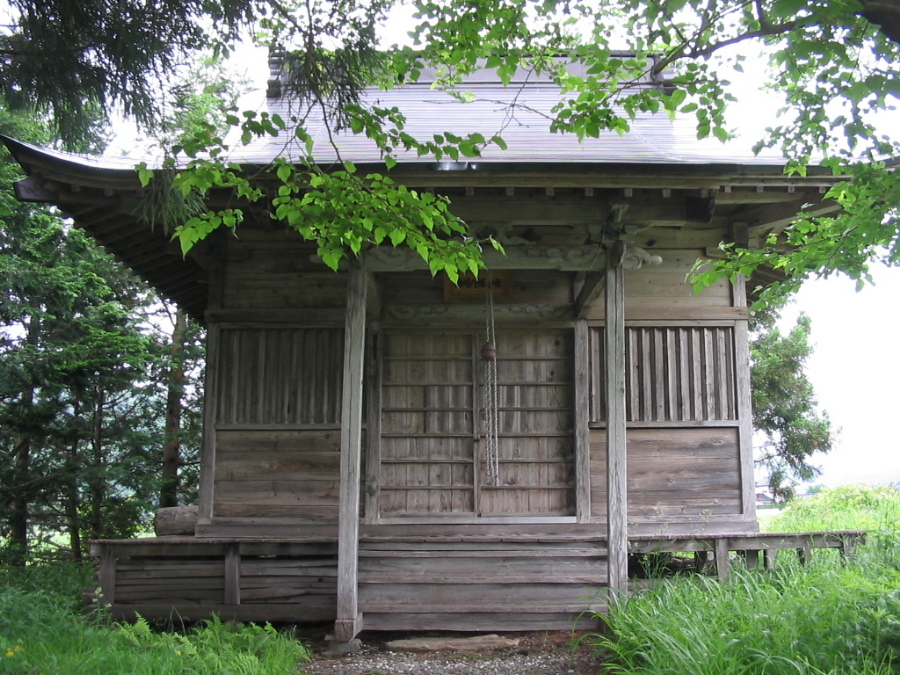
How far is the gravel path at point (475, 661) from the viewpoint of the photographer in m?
5.66

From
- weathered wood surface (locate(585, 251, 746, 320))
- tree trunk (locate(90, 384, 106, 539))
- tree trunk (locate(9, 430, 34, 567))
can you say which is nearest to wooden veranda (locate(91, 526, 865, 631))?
weathered wood surface (locate(585, 251, 746, 320))

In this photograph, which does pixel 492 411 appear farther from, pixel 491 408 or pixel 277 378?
pixel 277 378

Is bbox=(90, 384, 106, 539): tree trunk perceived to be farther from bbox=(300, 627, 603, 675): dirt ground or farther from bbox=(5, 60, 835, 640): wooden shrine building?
bbox=(300, 627, 603, 675): dirt ground

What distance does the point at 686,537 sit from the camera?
22.7 feet

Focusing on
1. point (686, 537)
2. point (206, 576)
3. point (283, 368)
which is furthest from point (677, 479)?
point (206, 576)

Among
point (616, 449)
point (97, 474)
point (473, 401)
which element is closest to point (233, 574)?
point (473, 401)

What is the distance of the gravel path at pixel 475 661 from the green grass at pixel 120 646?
0.97 ft

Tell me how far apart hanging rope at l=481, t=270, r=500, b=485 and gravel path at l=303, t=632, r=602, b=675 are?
1.53 meters

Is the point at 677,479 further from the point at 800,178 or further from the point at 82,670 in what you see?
the point at 82,670

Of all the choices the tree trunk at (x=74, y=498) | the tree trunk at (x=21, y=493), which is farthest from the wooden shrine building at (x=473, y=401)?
the tree trunk at (x=74, y=498)

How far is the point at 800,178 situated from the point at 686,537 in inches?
128

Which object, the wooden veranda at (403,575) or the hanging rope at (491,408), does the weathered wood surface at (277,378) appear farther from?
the hanging rope at (491,408)

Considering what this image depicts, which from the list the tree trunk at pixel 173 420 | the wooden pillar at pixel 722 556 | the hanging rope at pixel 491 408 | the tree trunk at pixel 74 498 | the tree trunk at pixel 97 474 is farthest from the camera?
the tree trunk at pixel 173 420

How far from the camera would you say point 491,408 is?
25.3 feet
